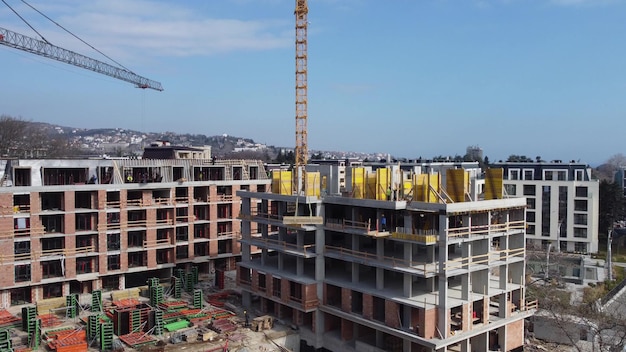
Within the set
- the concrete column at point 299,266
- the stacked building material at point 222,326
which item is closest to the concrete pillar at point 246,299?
the stacked building material at point 222,326

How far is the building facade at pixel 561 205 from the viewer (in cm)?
6794

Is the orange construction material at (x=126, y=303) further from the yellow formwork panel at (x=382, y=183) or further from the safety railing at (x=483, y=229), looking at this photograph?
the safety railing at (x=483, y=229)

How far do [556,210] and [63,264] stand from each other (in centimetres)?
5959

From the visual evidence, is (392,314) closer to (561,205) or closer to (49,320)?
(49,320)

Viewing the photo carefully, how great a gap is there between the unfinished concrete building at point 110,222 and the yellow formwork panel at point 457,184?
2628cm

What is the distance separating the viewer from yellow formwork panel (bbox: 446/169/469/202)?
1294 inches

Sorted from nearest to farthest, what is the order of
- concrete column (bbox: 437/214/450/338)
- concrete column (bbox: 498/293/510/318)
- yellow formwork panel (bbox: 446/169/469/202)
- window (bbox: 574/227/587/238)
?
concrete column (bbox: 437/214/450/338) → yellow formwork panel (bbox: 446/169/469/202) → concrete column (bbox: 498/293/510/318) → window (bbox: 574/227/587/238)

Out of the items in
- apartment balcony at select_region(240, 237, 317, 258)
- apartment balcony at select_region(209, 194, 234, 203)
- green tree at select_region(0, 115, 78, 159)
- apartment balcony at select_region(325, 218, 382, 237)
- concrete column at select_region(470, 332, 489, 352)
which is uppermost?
green tree at select_region(0, 115, 78, 159)

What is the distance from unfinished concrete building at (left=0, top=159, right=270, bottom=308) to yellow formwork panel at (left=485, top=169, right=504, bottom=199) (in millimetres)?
27607

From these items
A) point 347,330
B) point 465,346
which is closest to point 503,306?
point 465,346

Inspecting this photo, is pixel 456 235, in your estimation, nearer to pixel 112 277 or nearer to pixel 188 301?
pixel 188 301

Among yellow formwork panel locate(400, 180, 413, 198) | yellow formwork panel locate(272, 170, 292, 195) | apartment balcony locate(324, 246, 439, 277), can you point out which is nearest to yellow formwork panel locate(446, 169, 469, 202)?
yellow formwork panel locate(400, 180, 413, 198)

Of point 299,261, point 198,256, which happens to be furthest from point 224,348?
point 198,256

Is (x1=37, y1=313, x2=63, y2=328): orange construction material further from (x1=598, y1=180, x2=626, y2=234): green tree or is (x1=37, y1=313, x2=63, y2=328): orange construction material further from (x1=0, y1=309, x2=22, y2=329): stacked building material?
(x1=598, y1=180, x2=626, y2=234): green tree
